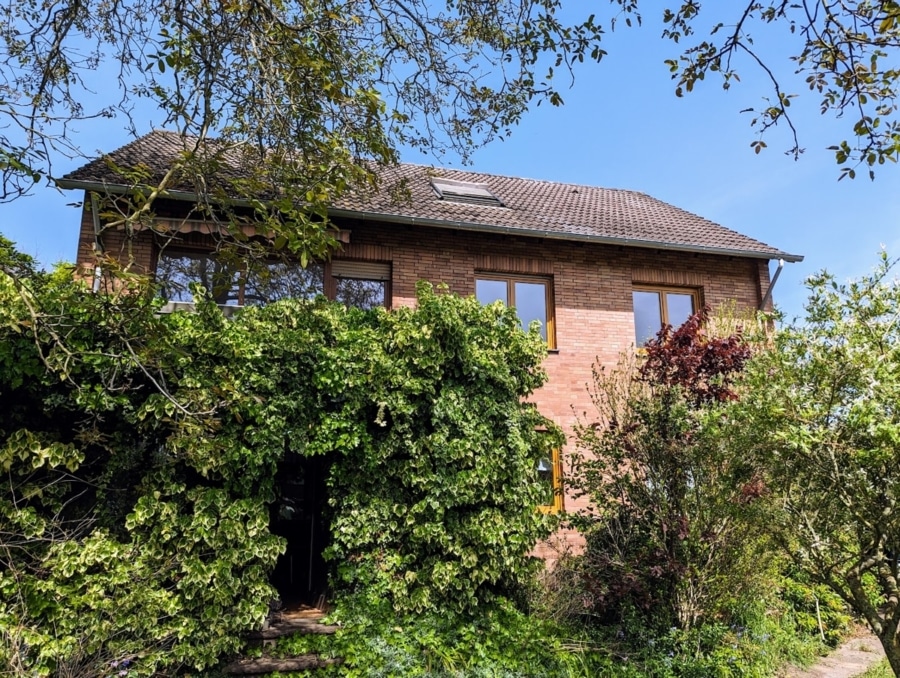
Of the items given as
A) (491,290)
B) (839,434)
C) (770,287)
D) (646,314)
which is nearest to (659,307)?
(646,314)

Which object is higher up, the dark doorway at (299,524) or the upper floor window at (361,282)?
the upper floor window at (361,282)

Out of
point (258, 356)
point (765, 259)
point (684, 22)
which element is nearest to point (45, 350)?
point (258, 356)

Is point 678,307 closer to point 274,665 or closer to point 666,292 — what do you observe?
point 666,292

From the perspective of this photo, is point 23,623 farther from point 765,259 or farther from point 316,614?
point 765,259

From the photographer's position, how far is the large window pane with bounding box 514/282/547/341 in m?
12.5

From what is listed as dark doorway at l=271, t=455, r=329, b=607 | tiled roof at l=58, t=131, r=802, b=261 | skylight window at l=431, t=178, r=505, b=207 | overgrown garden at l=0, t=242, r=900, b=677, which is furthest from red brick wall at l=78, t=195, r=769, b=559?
dark doorway at l=271, t=455, r=329, b=607

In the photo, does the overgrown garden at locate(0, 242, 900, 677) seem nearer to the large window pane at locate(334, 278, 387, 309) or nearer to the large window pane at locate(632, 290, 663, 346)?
the large window pane at locate(334, 278, 387, 309)

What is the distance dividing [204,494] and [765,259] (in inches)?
481

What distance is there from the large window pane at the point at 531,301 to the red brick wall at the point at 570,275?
0.28 meters

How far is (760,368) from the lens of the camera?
5957mm

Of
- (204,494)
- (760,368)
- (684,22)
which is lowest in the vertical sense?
(204,494)

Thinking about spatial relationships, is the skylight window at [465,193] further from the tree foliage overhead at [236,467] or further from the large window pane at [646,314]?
the tree foliage overhead at [236,467]

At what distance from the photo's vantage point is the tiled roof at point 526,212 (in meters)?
11.3

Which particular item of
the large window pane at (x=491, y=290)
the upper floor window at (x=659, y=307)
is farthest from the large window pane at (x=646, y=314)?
the large window pane at (x=491, y=290)
